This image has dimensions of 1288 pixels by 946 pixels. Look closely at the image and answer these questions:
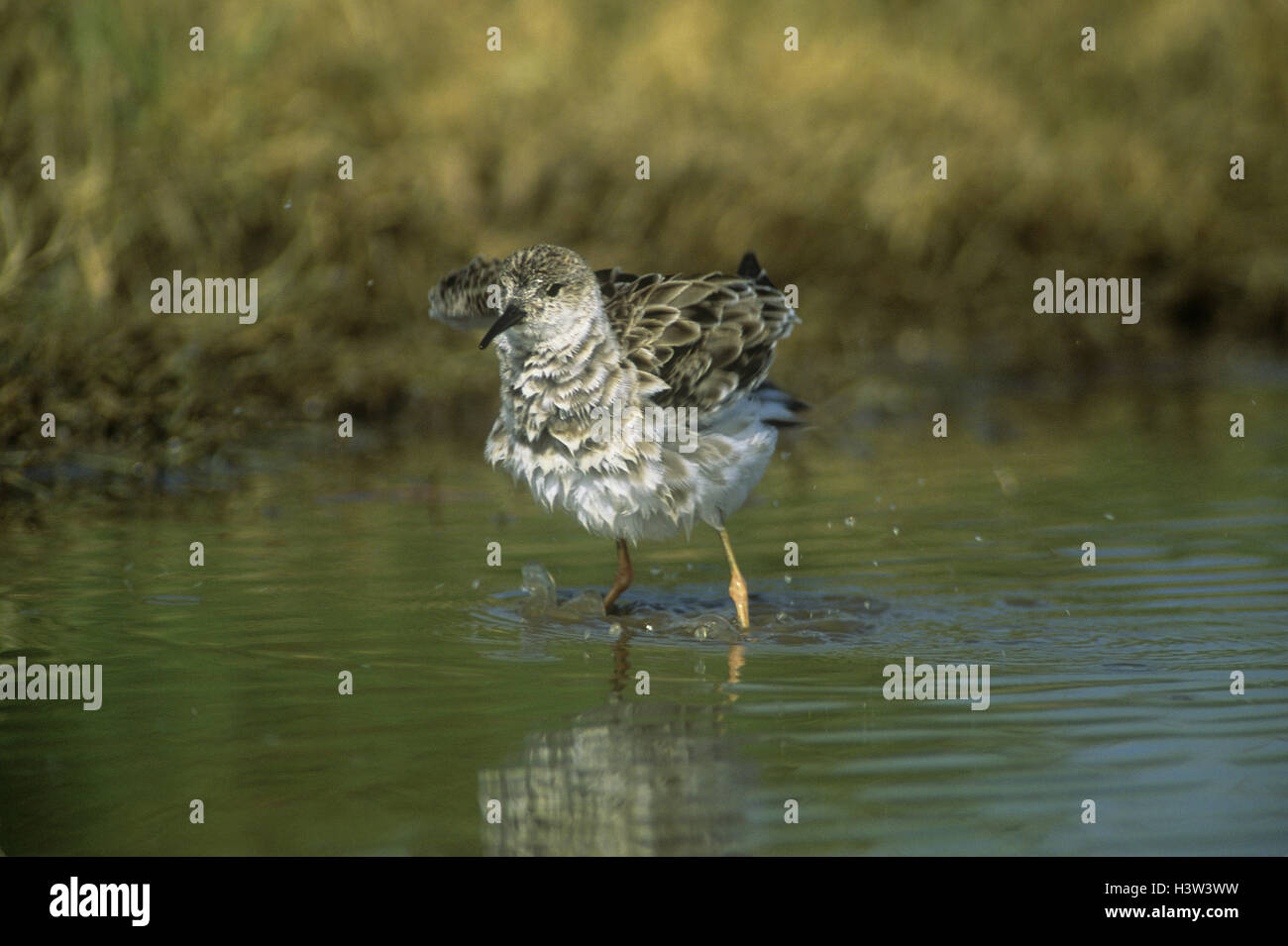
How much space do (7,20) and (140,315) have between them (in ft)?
8.11

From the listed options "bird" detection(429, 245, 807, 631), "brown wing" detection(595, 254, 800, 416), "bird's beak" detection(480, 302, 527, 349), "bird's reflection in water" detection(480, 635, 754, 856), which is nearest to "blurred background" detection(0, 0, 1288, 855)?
"bird's reflection in water" detection(480, 635, 754, 856)

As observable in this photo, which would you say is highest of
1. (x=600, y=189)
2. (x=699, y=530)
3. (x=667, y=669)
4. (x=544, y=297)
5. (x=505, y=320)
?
(x=600, y=189)

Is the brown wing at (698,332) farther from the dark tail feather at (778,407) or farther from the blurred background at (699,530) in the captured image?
the blurred background at (699,530)

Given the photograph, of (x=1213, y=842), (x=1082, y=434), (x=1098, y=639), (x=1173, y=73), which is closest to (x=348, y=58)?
(x=1082, y=434)

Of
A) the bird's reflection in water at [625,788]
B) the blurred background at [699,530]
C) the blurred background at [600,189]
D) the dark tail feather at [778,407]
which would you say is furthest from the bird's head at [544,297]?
the blurred background at [600,189]

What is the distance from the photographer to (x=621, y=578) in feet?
27.0

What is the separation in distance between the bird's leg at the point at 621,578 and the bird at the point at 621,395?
70 mm

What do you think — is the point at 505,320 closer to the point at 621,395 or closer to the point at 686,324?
the point at 621,395

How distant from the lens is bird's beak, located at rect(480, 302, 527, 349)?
23.9 feet

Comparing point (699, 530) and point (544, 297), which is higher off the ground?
point (544, 297)

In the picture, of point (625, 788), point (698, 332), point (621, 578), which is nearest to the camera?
point (625, 788)

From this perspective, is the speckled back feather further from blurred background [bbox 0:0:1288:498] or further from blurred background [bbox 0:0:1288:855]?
blurred background [bbox 0:0:1288:498]

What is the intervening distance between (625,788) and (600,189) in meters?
10.4

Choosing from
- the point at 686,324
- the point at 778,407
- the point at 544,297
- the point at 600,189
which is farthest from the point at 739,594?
the point at 600,189
